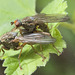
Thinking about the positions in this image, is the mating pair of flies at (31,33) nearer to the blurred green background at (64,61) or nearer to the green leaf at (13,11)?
the green leaf at (13,11)

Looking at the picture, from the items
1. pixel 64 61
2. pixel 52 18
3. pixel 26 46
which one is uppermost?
pixel 52 18

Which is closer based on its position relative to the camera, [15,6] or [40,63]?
[40,63]

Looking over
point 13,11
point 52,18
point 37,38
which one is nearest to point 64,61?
point 13,11

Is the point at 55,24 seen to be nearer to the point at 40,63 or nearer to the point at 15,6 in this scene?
the point at 40,63

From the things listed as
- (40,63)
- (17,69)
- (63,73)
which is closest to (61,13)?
(40,63)

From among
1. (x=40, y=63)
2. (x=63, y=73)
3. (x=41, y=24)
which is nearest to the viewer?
→ (x=40, y=63)

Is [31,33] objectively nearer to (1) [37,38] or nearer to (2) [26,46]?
(1) [37,38]

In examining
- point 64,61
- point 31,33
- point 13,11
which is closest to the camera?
point 31,33

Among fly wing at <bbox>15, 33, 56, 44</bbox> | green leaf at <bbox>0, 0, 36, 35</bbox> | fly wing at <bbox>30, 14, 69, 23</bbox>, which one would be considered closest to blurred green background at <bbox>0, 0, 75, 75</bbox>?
green leaf at <bbox>0, 0, 36, 35</bbox>
